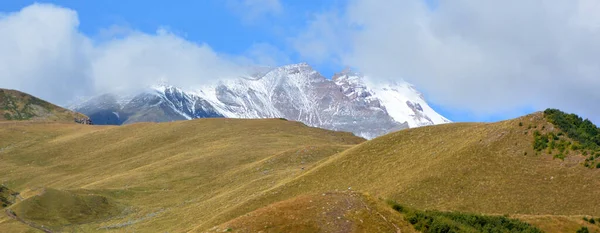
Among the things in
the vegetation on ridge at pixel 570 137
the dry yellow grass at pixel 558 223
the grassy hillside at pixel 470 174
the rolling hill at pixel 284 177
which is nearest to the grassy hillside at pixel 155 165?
the rolling hill at pixel 284 177

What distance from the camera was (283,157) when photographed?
95688 millimetres

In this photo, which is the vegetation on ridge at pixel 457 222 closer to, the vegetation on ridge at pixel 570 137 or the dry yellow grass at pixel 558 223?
the dry yellow grass at pixel 558 223

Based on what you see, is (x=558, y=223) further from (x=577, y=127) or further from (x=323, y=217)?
(x=577, y=127)

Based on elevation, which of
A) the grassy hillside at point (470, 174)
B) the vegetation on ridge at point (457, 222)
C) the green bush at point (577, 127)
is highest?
the green bush at point (577, 127)

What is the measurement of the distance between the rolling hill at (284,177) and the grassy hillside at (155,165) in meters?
0.34

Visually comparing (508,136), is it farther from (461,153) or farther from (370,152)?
(370,152)

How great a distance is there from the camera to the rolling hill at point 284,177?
40188 mm

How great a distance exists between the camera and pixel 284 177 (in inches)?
3159

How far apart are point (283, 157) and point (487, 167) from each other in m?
44.9

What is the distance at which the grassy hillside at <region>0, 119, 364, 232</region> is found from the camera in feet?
269

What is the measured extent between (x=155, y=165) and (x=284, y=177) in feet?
128

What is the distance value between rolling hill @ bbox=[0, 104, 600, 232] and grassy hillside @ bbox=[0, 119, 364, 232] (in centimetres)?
34

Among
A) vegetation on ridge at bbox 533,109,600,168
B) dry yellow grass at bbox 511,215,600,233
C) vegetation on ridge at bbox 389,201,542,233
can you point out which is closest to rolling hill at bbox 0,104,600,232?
dry yellow grass at bbox 511,215,600,233

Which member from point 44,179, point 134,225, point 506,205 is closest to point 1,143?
point 44,179
